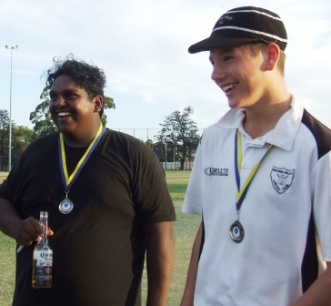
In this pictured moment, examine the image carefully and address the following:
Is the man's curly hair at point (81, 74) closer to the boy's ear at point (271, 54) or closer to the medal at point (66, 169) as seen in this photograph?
the medal at point (66, 169)

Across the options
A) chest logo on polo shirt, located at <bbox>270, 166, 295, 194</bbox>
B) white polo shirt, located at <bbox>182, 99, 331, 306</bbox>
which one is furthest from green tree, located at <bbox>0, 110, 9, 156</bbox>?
chest logo on polo shirt, located at <bbox>270, 166, 295, 194</bbox>

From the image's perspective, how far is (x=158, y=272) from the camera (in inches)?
146

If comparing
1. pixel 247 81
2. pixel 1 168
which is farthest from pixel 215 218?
pixel 1 168

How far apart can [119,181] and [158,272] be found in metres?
0.61

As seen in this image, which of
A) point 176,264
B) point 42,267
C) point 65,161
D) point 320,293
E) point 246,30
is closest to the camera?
point 320,293

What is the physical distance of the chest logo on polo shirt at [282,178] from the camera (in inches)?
89.7

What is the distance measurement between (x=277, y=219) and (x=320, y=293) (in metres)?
0.31

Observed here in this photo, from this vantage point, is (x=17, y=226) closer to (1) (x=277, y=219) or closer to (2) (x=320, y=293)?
(1) (x=277, y=219)

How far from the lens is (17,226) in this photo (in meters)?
3.56

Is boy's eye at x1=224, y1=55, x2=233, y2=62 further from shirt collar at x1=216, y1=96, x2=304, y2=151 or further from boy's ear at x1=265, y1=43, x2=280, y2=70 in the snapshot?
shirt collar at x1=216, y1=96, x2=304, y2=151

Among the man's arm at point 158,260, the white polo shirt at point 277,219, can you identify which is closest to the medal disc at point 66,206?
the man's arm at point 158,260

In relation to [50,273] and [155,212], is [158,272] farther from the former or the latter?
[50,273]

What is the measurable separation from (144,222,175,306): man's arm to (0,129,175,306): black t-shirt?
53mm

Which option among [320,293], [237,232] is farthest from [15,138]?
[320,293]
